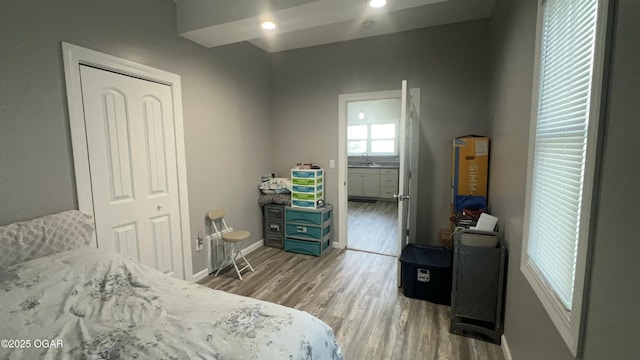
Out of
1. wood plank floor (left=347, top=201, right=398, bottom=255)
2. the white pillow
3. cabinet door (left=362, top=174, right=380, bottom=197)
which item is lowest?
wood plank floor (left=347, top=201, right=398, bottom=255)

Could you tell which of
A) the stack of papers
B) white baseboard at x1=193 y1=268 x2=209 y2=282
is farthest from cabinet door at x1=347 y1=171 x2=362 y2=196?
the stack of papers

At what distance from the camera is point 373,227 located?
4945 mm

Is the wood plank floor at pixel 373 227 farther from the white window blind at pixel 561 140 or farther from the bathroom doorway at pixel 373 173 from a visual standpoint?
the white window blind at pixel 561 140

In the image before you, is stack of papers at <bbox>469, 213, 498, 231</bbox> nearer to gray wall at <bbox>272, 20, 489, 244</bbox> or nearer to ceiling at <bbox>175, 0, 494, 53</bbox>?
gray wall at <bbox>272, 20, 489, 244</bbox>

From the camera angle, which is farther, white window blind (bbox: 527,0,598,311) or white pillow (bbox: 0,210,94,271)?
white pillow (bbox: 0,210,94,271)

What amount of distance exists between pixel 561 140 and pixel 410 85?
7.78ft

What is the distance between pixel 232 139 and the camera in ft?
11.1

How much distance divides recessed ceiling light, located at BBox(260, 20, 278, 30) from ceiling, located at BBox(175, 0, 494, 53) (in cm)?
4

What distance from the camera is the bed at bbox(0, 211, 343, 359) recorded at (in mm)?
1038

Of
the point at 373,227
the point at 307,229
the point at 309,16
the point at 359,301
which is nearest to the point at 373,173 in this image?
the point at 373,227

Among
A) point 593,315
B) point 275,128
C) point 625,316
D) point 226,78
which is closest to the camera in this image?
point 625,316

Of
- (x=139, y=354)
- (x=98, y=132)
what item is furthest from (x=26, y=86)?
(x=139, y=354)

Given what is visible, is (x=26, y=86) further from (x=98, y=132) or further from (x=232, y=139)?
(x=232, y=139)

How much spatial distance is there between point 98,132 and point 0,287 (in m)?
1.21
